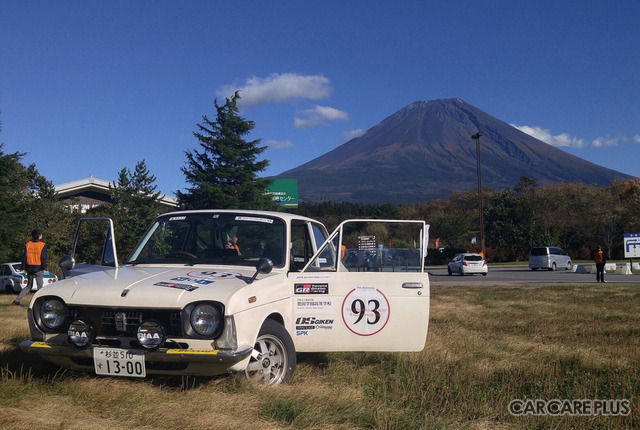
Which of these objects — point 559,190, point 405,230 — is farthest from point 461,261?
point 559,190

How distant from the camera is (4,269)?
19828 millimetres

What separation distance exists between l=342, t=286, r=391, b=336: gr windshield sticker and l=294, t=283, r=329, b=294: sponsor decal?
21 cm

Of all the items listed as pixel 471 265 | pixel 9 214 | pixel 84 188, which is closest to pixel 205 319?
pixel 9 214

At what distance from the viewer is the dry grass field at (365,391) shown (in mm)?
4102

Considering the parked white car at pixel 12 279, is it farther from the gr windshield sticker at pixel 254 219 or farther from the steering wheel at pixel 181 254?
the gr windshield sticker at pixel 254 219

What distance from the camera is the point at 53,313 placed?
4.74 m

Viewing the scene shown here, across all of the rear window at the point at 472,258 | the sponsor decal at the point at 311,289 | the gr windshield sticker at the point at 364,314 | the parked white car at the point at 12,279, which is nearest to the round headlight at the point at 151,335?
the sponsor decal at the point at 311,289

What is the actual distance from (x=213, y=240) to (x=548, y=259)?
1365 inches

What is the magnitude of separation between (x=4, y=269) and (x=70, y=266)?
53.4 feet

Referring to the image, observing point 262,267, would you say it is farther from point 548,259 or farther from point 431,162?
point 431,162

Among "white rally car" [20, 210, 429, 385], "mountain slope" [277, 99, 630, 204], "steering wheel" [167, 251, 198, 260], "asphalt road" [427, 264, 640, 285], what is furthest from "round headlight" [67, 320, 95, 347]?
"mountain slope" [277, 99, 630, 204]

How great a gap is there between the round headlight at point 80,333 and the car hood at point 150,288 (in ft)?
0.54

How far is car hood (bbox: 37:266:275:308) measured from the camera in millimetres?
4477

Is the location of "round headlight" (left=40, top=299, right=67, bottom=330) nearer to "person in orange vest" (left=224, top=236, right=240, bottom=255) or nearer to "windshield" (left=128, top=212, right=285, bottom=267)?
"windshield" (left=128, top=212, right=285, bottom=267)
